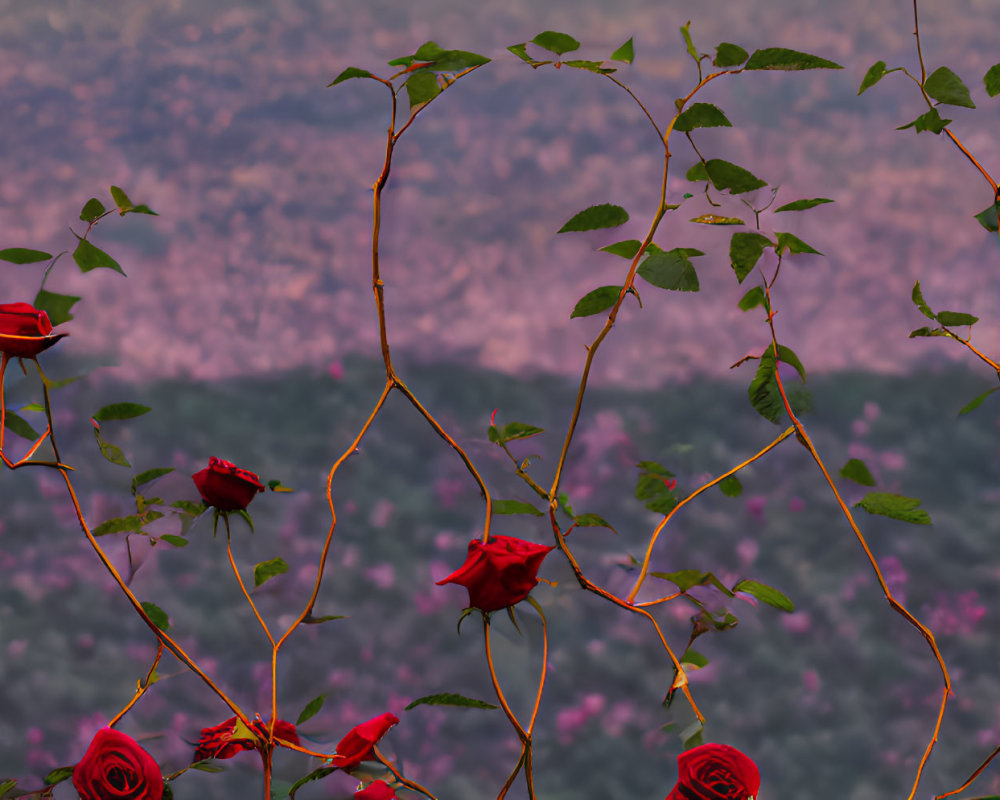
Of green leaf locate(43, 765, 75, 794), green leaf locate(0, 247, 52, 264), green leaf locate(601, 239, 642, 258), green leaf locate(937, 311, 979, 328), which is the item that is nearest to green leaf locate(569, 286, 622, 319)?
green leaf locate(601, 239, 642, 258)

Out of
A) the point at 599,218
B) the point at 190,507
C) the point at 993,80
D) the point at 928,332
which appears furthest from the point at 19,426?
the point at 993,80

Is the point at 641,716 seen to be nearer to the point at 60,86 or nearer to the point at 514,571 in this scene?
the point at 514,571

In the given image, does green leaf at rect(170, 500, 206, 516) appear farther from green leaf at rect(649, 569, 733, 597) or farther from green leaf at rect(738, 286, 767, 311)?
green leaf at rect(738, 286, 767, 311)

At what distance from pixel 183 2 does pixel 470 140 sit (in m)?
0.43

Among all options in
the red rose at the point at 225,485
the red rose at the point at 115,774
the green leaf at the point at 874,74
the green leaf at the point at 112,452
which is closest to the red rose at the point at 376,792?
the red rose at the point at 115,774

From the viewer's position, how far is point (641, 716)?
924 mm

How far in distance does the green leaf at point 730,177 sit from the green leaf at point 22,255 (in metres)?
0.70

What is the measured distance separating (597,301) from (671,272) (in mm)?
111

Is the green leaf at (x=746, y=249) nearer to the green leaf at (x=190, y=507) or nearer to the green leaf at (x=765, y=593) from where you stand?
the green leaf at (x=765, y=593)

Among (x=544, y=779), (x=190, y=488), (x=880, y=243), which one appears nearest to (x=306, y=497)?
(x=190, y=488)

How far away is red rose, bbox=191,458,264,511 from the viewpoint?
0.82 metres

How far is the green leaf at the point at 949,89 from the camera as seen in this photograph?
864 mm

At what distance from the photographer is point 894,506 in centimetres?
84

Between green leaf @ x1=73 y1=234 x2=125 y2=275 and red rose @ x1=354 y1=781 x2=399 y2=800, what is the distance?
58 cm
